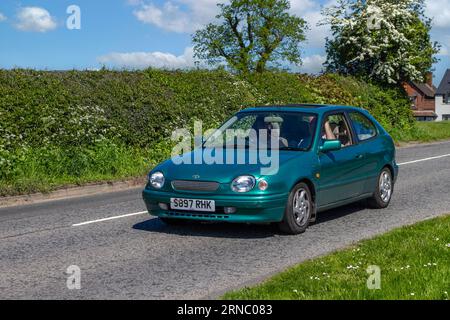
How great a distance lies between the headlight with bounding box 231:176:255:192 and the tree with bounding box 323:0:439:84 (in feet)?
75.8

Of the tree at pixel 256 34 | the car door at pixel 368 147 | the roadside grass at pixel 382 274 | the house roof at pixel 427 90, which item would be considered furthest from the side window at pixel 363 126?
the house roof at pixel 427 90

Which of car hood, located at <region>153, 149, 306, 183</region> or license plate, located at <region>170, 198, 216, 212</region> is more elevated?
car hood, located at <region>153, 149, 306, 183</region>

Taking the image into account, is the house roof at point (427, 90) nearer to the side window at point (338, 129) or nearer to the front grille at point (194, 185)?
the side window at point (338, 129)

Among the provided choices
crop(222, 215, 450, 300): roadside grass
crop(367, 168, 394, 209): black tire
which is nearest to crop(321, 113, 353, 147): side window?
crop(367, 168, 394, 209): black tire

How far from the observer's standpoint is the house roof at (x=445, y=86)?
102750 mm

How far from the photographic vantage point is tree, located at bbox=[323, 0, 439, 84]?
30688mm

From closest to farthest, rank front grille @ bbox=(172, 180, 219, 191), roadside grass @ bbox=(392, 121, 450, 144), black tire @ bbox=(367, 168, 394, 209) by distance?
front grille @ bbox=(172, 180, 219, 191) → black tire @ bbox=(367, 168, 394, 209) → roadside grass @ bbox=(392, 121, 450, 144)

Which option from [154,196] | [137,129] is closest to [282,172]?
[154,196]

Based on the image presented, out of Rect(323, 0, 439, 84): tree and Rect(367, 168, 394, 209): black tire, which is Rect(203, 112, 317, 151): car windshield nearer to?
Rect(367, 168, 394, 209): black tire

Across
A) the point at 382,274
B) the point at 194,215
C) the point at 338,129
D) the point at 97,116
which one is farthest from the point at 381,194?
the point at 97,116

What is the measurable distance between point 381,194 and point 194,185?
3.65 m

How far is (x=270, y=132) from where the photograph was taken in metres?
9.44

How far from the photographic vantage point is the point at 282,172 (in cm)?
836

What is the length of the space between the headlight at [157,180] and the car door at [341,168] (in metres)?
2.04
